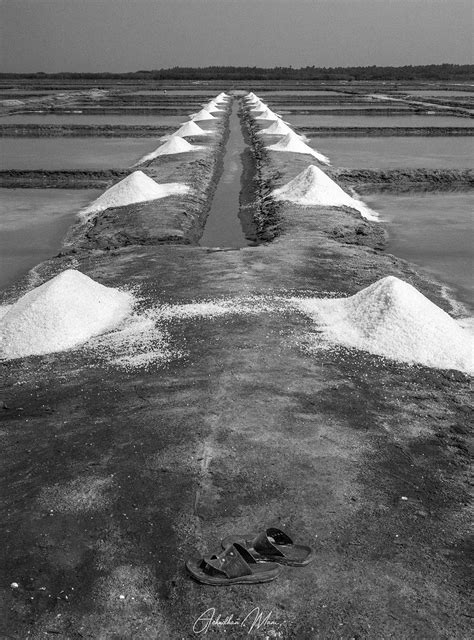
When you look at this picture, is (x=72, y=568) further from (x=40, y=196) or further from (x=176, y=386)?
(x=40, y=196)

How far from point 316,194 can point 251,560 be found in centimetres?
867

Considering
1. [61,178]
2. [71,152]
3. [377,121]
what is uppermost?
[377,121]

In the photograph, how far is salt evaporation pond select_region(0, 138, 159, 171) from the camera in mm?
15664

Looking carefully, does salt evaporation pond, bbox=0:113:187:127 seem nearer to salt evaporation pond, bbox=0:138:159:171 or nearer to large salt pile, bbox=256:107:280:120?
large salt pile, bbox=256:107:280:120

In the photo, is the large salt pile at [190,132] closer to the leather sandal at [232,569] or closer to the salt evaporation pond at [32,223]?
the salt evaporation pond at [32,223]

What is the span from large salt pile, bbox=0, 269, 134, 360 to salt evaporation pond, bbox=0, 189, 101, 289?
1858 mm

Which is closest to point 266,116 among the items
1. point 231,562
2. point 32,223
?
point 32,223

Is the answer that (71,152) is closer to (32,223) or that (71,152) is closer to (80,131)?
(80,131)

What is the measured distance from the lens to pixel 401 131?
70.5 feet

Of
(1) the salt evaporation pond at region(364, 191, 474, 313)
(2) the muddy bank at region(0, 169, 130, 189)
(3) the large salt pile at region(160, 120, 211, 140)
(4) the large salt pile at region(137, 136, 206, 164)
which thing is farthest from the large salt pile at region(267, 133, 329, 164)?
(2) the muddy bank at region(0, 169, 130, 189)

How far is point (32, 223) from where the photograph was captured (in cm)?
1057

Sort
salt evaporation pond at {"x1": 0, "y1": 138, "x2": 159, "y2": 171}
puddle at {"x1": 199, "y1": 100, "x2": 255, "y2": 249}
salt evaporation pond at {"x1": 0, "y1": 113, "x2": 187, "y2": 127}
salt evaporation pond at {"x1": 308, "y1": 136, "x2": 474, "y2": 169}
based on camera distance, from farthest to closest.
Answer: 1. salt evaporation pond at {"x1": 0, "y1": 113, "x2": 187, "y2": 127}
2. salt evaporation pond at {"x1": 0, "y1": 138, "x2": 159, "y2": 171}
3. salt evaporation pond at {"x1": 308, "y1": 136, "x2": 474, "y2": 169}
4. puddle at {"x1": 199, "y1": 100, "x2": 255, "y2": 249}

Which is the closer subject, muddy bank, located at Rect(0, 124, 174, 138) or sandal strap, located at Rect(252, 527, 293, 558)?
sandal strap, located at Rect(252, 527, 293, 558)
